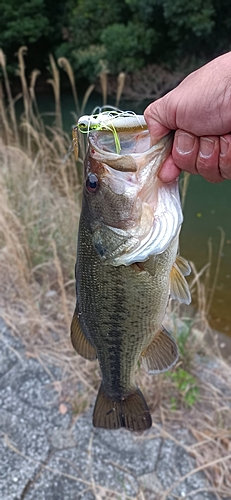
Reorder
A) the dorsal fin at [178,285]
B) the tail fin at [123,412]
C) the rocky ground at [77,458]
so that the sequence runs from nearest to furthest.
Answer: the dorsal fin at [178,285]
the tail fin at [123,412]
the rocky ground at [77,458]

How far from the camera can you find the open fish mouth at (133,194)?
1.36m

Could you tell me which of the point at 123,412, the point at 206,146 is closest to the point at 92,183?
the point at 206,146

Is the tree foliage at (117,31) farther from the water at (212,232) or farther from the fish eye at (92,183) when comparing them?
the fish eye at (92,183)

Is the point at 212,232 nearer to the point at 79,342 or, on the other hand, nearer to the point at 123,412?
the point at 123,412

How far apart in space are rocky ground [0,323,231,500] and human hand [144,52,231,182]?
72.2 inches

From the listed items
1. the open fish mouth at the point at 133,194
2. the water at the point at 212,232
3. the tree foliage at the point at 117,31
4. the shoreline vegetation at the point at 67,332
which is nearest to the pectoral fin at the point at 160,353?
the open fish mouth at the point at 133,194

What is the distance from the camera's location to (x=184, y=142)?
1377 millimetres

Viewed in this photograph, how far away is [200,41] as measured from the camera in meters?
17.6

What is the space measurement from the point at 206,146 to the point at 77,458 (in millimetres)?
2152

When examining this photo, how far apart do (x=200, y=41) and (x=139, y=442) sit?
18143mm

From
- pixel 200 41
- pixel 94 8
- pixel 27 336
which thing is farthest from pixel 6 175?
pixel 94 8

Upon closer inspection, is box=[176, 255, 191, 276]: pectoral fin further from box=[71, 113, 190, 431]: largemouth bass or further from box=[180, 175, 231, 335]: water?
box=[180, 175, 231, 335]: water

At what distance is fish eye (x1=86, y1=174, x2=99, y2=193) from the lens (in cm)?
140

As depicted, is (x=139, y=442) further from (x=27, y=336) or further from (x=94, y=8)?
(x=94, y=8)
